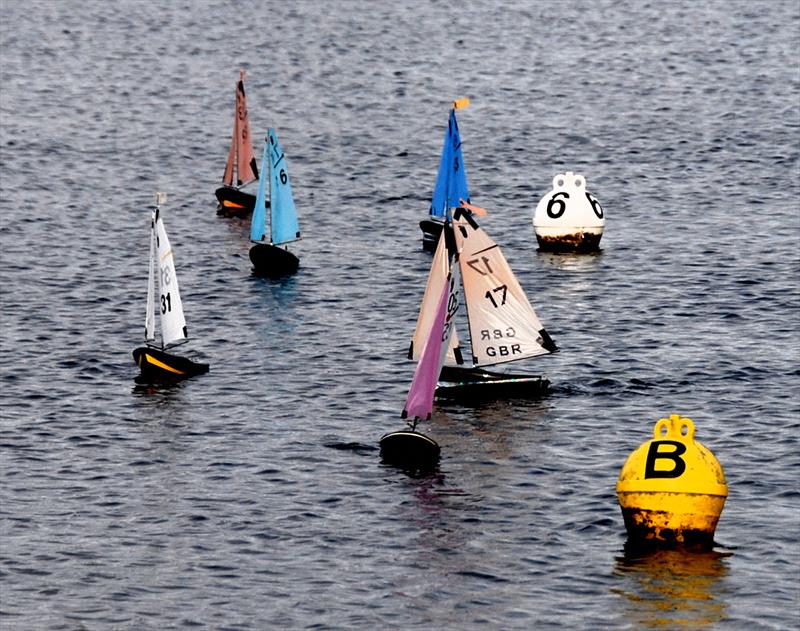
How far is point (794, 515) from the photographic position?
158 feet

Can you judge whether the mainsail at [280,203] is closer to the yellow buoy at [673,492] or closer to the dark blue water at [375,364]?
the dark blue water at [375,364]

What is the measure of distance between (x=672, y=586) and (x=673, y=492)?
8.69 ft

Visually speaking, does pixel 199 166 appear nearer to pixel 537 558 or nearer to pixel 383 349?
pixel 383 349

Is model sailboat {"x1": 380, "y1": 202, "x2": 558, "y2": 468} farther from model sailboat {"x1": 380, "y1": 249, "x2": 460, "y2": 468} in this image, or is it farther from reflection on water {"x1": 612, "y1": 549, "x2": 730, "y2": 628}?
reflection on water {"x1": 612, "y1": 549, "x2": 730, "y2": 628}

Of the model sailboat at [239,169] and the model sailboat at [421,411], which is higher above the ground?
the model sailboat at [239,169]

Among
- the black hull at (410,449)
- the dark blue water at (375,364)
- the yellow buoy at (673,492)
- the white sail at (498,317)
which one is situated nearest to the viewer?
the dark blue water at (375,364)

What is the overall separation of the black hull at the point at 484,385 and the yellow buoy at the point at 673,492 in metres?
14.5

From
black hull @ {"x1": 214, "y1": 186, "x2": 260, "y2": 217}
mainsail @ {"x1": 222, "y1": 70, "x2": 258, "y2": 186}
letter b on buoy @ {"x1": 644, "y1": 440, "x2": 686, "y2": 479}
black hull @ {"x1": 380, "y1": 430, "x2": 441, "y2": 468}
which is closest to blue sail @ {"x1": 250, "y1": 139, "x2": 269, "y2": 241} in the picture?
black hull @ {"x1": 214, "y1": 186, "x2": 260, "y2": 217}

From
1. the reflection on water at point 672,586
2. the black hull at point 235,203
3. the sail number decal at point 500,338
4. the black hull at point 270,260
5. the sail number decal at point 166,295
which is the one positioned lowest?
the reflection on water at point 672,586

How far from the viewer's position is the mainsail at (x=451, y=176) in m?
78.8

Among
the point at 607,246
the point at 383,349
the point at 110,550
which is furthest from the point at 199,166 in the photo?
the point at 110,550

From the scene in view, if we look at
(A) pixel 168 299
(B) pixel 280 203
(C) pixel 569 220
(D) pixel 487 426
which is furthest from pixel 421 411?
(C) pixel 569 220

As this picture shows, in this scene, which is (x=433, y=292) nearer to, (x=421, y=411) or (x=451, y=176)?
(x=421, y=411)

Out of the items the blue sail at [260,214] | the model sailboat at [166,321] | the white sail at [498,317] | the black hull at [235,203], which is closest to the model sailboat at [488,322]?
the white sail at [498,317]
